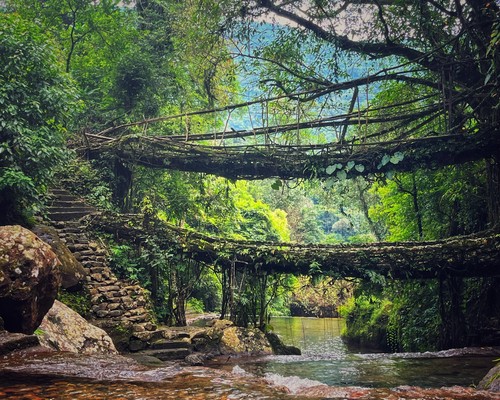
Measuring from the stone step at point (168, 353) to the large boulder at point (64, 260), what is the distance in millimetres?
2172

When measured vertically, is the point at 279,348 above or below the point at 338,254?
below

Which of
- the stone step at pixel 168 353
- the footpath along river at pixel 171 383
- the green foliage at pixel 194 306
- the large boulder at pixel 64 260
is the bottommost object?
the stone step at pixel 168 353

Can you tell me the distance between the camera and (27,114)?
29.3 feet

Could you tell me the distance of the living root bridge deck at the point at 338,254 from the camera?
9703 mm

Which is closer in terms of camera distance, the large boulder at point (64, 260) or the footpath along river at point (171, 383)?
the footpath along river at point (171, 383)

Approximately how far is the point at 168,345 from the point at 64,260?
2.87m

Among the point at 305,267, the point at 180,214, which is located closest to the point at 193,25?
the point at 180,214

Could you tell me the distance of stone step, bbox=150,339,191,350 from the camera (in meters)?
8.89

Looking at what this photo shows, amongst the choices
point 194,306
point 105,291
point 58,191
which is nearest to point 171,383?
point 105,291

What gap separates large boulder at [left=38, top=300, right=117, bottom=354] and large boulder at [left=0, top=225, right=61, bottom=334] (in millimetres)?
496

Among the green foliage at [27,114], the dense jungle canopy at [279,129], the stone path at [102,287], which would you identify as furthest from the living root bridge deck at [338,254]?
the green foliage at [27,114]

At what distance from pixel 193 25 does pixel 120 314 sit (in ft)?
28.0

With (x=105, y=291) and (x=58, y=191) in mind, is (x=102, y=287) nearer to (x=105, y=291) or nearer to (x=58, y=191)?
(x=105, y=291)

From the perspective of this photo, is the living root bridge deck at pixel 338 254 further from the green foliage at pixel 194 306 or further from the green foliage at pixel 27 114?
the green foliage at pixel 194 306
